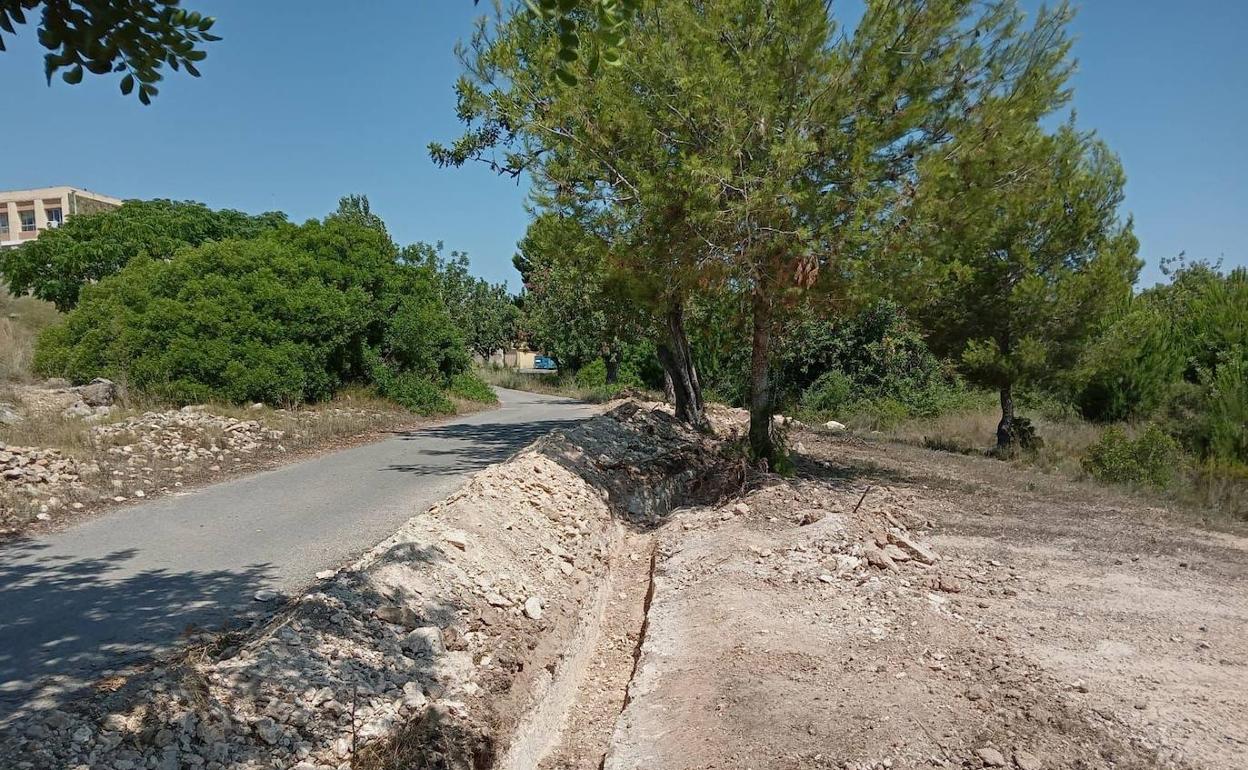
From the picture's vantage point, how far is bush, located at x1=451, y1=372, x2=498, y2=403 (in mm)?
25141

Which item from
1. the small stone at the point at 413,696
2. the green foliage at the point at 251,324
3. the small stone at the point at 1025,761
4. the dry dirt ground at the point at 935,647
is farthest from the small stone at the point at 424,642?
the green foliage at the point at 251,324

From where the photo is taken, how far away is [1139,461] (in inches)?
498

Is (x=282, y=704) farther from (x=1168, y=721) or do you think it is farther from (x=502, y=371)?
(x=502, y=371)

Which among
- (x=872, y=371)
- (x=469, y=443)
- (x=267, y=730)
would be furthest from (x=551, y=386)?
(x=267, y=730)

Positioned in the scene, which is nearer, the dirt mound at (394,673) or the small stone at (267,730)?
the dirt mound at (394,673)

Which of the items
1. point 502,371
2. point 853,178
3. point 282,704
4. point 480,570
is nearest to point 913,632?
point 480,570

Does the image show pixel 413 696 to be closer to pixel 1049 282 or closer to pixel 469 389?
pixel 1049 282

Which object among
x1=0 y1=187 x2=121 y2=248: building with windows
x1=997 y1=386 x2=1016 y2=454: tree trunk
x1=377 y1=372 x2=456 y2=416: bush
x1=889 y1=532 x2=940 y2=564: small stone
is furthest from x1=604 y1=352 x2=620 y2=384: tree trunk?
x1=0 y1=187 x2=121 y2=248: building with windows

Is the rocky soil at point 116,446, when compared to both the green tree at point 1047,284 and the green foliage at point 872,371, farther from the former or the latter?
the green foliage at point 872,371

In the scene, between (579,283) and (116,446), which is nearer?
(116,446)

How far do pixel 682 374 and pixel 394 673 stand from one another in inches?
450

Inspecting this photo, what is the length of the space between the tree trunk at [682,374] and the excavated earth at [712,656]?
642cm

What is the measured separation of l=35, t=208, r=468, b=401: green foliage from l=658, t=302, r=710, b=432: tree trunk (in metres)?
7.48

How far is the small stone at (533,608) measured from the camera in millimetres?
5725
